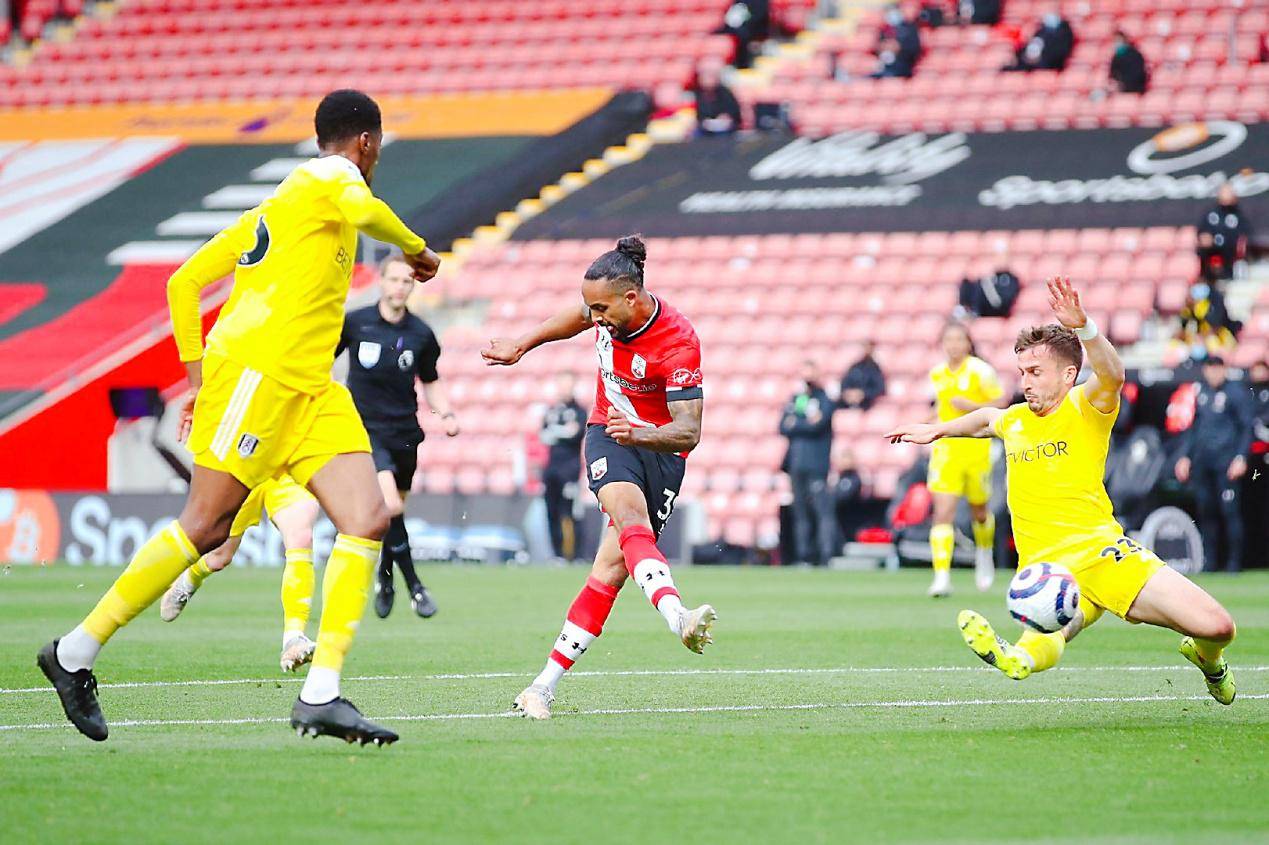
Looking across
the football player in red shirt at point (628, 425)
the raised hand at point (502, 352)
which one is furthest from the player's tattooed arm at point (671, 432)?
the raised hand at point (502, 352)

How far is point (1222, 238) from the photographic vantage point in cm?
2283

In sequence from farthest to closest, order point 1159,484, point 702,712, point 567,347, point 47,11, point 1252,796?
point 47,11 → point 567,347 → point 1159,484 → point 702,712 → point 1252,796

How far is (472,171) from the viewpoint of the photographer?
30.1m

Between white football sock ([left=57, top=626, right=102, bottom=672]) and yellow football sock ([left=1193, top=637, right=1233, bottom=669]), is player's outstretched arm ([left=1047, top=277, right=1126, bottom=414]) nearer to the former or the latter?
yellow football sock ([left=1193, top=637, right=1233, bottom=669])

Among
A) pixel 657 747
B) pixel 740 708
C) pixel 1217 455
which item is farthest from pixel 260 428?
pixel 1217 455

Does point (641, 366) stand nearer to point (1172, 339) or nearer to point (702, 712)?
point (702, 712)

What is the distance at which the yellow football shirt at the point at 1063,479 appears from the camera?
27.0ft

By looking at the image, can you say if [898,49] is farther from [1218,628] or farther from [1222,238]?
[1218,628]

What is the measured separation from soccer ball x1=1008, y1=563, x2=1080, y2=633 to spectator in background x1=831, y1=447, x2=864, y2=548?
14.1 m

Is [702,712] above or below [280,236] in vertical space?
below

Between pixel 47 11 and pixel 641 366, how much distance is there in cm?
3295

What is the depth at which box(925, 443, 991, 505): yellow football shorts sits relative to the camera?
17219 millimetres

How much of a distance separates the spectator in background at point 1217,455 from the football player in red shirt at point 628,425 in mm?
12958

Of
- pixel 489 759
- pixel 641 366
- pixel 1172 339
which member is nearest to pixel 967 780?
pixel 489 759
